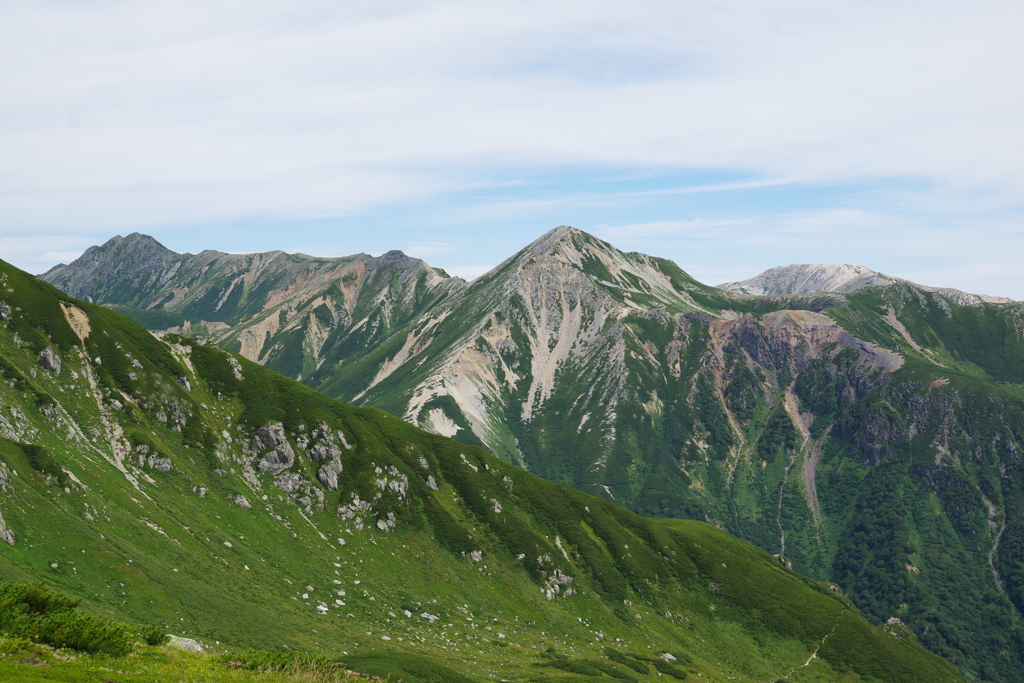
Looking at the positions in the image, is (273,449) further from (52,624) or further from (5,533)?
(52,624)

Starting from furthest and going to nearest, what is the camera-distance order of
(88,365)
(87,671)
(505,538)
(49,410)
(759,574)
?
(759,574)
(505,538)
(88,365)
(49,410)
(87,671)

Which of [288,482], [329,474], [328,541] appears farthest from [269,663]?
[329,474]

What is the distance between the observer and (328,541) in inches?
5472

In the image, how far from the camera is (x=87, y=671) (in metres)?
39.8

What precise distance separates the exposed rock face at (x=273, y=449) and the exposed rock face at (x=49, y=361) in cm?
4189

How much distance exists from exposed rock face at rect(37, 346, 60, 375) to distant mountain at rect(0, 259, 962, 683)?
59cm

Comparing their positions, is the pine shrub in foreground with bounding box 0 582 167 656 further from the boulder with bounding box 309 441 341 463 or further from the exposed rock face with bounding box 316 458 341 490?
the boulder with bounding box 309 441 341 463

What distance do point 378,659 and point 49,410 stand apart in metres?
76.8

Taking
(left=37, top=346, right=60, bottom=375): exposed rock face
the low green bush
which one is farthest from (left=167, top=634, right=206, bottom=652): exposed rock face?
(left=37, top=346, right=60, bottom=375): exposed rock face

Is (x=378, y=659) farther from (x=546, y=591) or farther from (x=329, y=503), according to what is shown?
(x=546, y=591)

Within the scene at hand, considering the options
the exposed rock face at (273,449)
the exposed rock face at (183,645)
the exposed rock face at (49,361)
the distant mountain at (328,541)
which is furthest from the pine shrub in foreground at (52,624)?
the exposed rock face at (273,449)

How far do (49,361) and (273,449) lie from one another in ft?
156

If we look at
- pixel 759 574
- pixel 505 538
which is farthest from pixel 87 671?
pixel 759 574

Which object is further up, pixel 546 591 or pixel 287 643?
pixel 287 643
